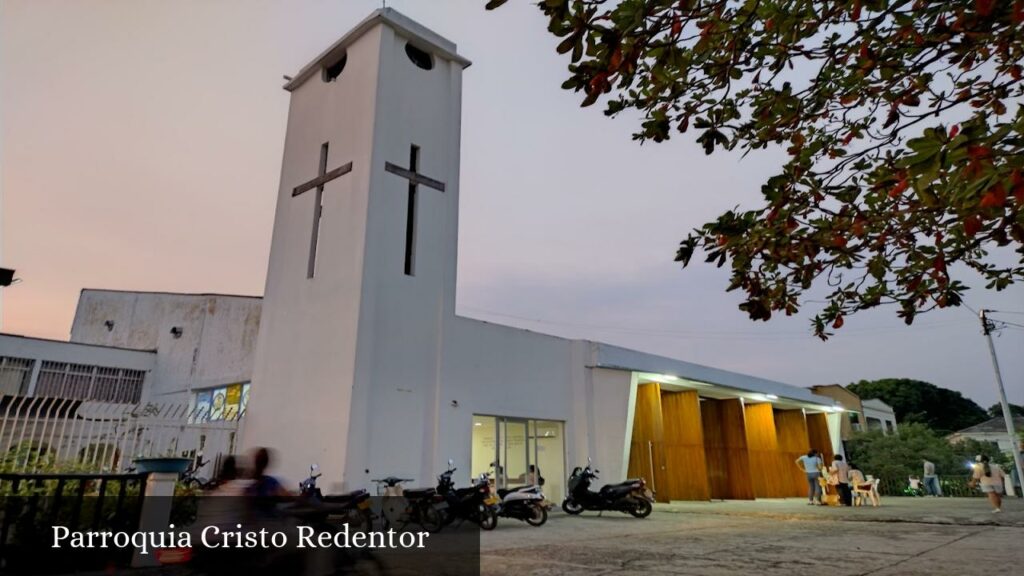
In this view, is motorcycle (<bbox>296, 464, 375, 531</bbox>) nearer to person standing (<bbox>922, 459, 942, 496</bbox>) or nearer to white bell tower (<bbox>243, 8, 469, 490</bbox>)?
white bell tower (<bbox>243, 8, 469, 490</bbox>)

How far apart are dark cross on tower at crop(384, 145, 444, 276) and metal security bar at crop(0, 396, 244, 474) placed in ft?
17.0

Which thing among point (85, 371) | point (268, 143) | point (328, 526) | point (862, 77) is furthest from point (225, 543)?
point (85, 371)

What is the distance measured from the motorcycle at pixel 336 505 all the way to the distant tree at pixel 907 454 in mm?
21010

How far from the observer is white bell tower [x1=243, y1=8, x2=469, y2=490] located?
1023cm

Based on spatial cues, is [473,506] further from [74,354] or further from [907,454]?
[907,454]

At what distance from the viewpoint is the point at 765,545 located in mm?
6500

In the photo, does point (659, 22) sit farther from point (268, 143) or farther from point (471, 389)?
point (268, 143)

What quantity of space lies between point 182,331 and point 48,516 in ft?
55.9

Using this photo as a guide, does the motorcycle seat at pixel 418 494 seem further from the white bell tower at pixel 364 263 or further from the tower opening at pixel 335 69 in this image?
the tower opening at pixel 335 69

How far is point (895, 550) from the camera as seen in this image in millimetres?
5969

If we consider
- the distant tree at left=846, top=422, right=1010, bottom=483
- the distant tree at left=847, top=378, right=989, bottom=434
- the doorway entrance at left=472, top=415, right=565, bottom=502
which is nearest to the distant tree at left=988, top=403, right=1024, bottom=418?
the distant tree at left=847, top=378, right=989, bottom=434

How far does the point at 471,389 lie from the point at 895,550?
7.56m

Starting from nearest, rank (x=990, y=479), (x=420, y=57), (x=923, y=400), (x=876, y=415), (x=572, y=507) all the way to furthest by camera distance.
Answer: (x=990, y=479), (x=572, y=507), (x=420, y=57), (x=876, y=415), (x=923, y=400)

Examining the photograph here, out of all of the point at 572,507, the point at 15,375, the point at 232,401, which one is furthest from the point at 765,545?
the point at 15,375
